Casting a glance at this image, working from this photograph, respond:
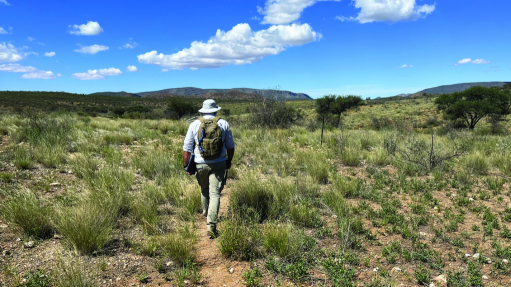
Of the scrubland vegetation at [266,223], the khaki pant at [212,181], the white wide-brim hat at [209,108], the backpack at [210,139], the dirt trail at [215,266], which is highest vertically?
the white wide-brim hat at [209,108]

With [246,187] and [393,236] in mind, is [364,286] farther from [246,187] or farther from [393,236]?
[246,187]

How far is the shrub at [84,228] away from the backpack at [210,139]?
1.52 meters

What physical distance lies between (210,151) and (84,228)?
173cm

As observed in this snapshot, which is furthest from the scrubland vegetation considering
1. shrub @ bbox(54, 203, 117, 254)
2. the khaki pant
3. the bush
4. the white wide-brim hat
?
the bush

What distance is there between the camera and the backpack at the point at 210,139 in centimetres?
363

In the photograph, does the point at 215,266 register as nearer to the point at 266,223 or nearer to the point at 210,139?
the point at 266,223

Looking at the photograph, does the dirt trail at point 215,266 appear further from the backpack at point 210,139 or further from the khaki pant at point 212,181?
the backpack at point 210,139

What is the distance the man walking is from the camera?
3.66 m

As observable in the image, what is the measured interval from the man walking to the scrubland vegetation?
300 millimetres

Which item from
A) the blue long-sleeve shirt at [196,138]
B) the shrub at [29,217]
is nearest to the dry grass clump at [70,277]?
the shrub at [29,217]

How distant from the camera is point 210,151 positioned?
3.64 metres

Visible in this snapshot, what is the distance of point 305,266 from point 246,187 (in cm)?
192

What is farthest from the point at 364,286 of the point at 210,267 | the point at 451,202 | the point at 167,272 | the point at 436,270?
the point at 451,202

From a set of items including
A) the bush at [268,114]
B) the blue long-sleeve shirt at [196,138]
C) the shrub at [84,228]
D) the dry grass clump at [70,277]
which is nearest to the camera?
the dry grass clump at [70,277]
